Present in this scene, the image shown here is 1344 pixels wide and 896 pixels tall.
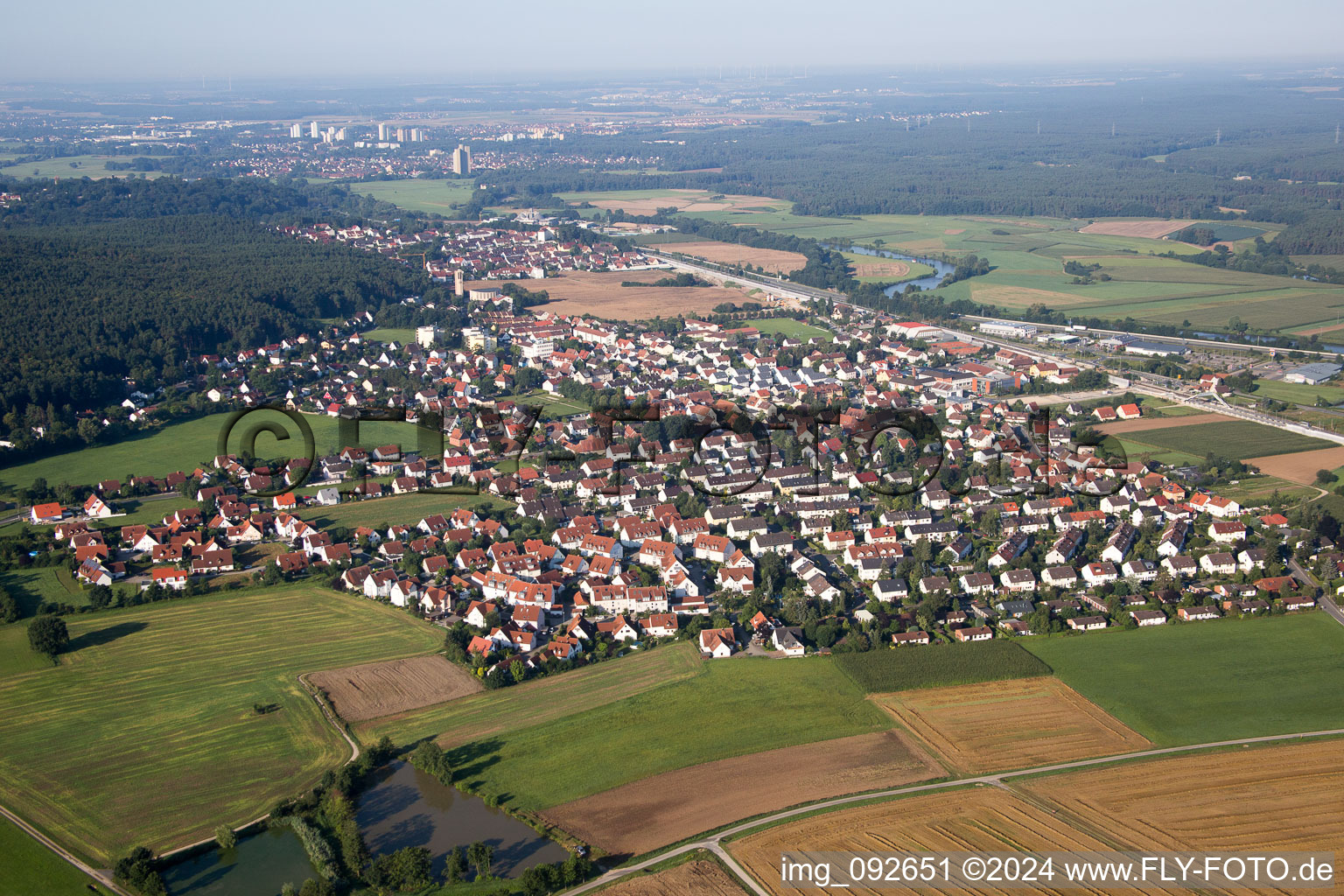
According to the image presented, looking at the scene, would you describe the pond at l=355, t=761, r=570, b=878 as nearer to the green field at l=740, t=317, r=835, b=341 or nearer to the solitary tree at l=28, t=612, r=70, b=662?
the solitary tree at l=28, t=612, r=70, b=662

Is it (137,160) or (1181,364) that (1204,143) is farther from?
(137,160)

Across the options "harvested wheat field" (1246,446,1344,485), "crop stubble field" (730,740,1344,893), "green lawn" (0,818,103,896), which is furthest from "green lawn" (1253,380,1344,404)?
"green lawn" (0,818,103,896)

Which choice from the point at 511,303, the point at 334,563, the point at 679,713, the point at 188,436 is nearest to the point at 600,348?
the point at 511,303

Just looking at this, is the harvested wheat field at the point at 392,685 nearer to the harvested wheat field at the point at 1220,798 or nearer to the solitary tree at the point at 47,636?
the solitary tree at the point at 47,636

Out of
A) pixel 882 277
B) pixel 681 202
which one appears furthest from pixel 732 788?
pixel 681 202

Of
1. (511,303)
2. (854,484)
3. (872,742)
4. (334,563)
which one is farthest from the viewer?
(511,303)

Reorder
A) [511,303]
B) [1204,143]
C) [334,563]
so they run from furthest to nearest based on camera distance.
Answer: [1204,143] < [511,303] < [334,563]
